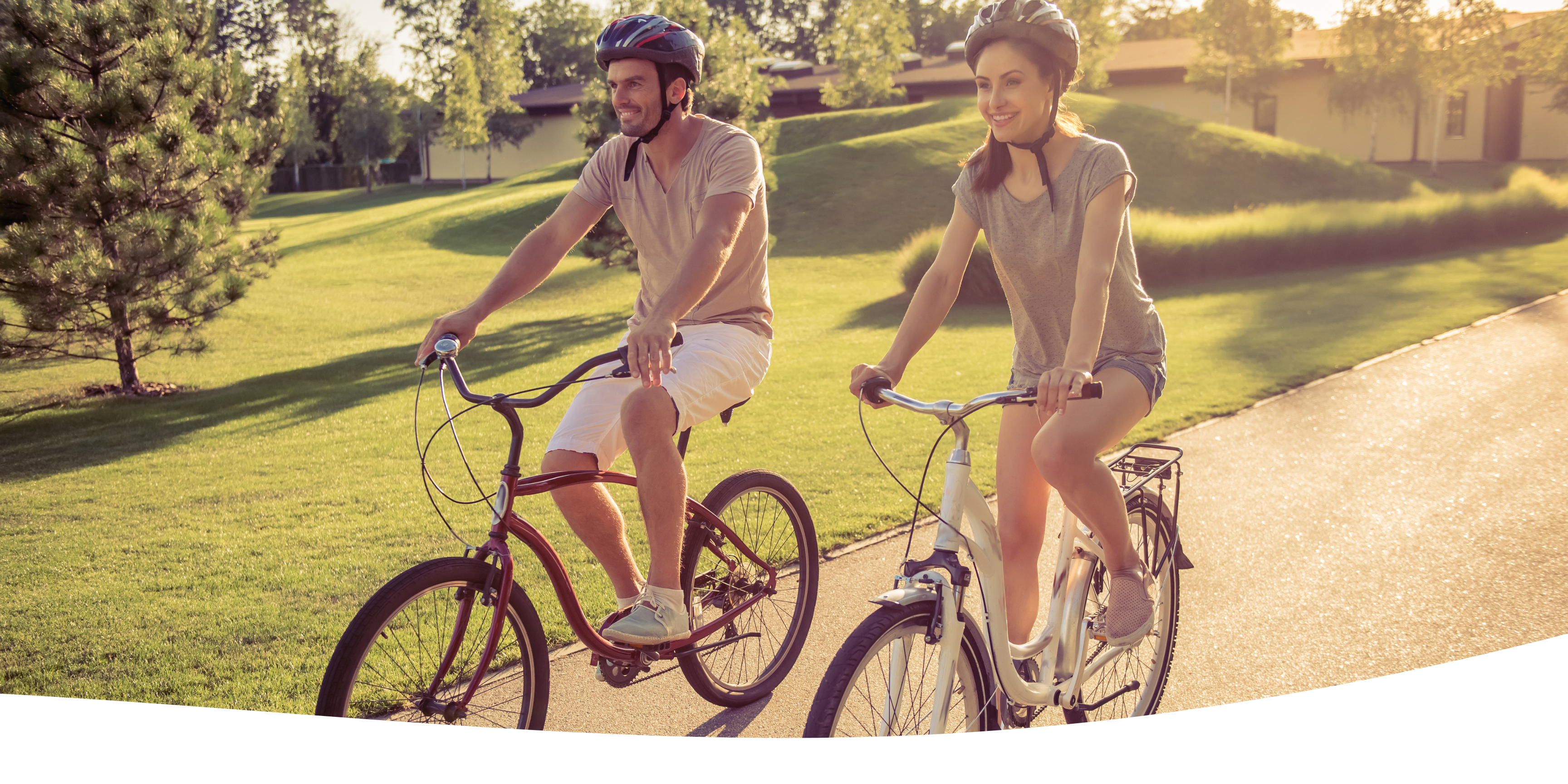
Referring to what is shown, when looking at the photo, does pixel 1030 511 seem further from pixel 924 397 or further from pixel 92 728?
pixel 924 397

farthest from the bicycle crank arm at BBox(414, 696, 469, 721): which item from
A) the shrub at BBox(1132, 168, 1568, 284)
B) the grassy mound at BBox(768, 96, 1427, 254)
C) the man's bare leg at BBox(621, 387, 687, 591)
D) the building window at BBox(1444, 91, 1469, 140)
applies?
the building window at BBox(1444, 91, 1469, 140)

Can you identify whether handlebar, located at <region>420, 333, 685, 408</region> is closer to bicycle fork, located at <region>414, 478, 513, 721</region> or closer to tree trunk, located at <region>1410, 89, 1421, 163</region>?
bicycle fork, located at <region>414, 478, 513, 721</region>

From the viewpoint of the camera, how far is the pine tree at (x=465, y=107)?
1491 inches

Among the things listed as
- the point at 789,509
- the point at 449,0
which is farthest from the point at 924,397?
the point at 449,0

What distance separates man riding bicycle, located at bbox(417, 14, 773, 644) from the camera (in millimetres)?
2879

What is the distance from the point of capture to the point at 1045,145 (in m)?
2.74

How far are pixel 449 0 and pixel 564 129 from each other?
659cm

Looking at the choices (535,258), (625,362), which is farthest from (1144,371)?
(535,258)

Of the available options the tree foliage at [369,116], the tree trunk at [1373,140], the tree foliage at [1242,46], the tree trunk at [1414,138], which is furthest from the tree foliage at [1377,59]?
the tree foliage at [369,116]

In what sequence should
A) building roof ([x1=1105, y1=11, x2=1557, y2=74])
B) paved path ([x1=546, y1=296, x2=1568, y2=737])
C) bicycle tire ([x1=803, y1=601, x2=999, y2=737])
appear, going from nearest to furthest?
bicycle tire ([x1=803, y1=601, x2=999, y2=737]), paved path ([x1=546, y1=296, x2=1568, y2=737]), building roof ([x1=1105, y1=11, x2=1557, y2=74])

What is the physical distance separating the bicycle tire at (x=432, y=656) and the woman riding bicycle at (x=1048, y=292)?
965 mm

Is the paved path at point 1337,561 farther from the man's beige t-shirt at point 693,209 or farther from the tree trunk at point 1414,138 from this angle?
the tree trunk at point 1414,138

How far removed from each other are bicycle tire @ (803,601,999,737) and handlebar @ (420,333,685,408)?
2.92 feet

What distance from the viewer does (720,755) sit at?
10.6ft
